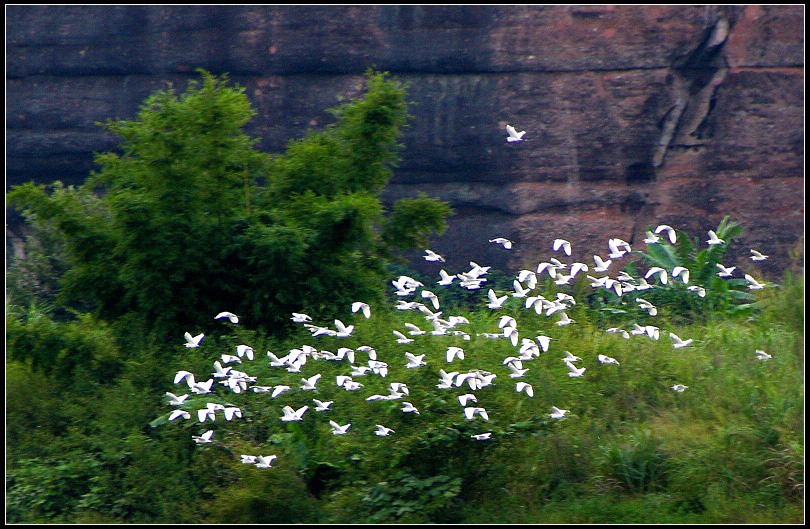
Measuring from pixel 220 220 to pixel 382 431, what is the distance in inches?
105

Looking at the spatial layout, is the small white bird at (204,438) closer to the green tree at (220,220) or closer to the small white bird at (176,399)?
the small white bird at (176,399)

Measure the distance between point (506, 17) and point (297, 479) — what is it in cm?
1004

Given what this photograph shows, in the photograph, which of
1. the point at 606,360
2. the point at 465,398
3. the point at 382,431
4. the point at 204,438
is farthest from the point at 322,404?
the point at 606,360

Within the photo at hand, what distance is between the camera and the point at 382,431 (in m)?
6.38

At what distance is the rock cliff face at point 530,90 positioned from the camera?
48.2 ft

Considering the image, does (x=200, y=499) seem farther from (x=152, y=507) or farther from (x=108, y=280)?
(x=108, y=280)

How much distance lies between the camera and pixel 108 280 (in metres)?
8.02

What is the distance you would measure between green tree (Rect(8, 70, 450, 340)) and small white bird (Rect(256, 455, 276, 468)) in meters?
1.78

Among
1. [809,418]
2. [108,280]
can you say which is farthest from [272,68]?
[809,418]

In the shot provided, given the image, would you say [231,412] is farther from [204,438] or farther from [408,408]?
[408,408]

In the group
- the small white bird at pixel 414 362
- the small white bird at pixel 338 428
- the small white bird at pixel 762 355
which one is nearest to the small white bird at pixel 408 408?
the small white bird at pixel 414 362

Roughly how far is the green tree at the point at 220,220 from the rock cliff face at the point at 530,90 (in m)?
6.22

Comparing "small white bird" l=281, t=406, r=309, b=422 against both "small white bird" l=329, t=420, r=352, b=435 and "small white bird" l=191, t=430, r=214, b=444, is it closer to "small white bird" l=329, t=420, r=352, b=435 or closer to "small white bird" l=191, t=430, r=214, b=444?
"small white bird" l=329, t=420, r=352, b=435

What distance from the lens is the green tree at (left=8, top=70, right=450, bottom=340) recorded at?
7.71 metres
